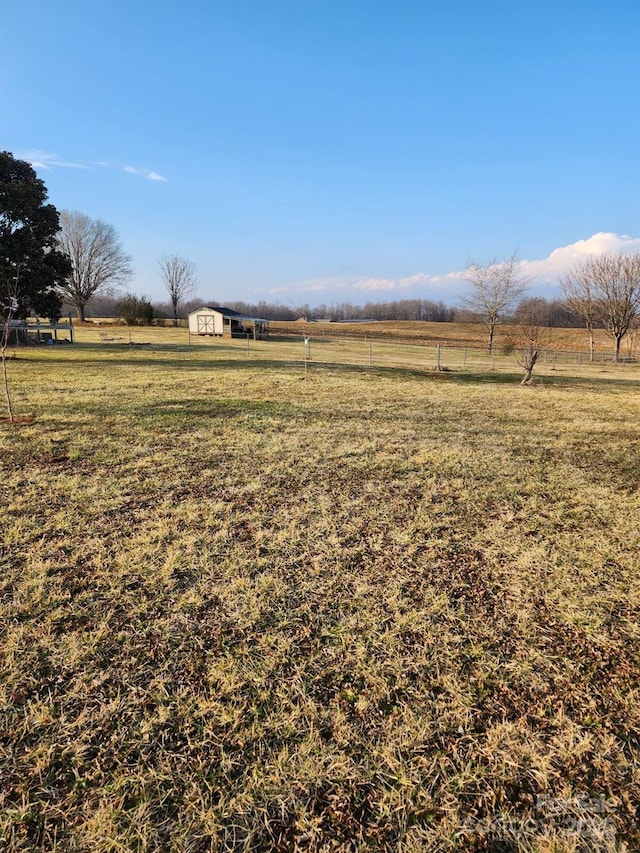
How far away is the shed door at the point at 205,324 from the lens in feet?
146

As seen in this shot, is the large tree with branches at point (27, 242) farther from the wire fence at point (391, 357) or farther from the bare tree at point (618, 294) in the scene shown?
the bare tree at point (618, 294)

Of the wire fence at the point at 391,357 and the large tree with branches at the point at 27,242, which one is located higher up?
the large tree with branches at the point at 27,242

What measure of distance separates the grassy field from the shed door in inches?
1658

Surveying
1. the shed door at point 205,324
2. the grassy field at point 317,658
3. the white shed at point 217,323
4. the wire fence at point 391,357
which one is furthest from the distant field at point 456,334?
the grassy field at point 317,658

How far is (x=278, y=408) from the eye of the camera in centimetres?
845

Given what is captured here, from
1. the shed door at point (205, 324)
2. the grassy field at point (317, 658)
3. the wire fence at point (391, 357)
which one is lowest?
the grassy field at point (317, 658)

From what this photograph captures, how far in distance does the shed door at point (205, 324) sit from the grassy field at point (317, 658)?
42.1 metres

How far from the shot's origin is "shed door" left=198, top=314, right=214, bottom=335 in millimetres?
44562

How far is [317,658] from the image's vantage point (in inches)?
78.6

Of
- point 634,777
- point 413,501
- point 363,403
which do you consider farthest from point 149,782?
point 363,403

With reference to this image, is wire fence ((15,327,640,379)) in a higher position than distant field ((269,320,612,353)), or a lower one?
lower

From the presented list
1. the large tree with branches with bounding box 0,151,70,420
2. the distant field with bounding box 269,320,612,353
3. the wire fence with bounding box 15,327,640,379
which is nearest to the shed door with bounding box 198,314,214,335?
the wire fence with bounding box 15,327,640,379

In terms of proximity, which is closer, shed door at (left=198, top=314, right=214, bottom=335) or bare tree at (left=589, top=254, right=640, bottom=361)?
bare tree at (left=589, top=254, right=640, bottom=361)

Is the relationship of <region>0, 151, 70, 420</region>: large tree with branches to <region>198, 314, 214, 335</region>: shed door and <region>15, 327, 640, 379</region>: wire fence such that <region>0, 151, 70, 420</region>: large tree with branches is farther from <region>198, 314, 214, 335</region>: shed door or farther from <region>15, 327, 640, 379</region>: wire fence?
<region>198, 314, 214, 335</region>: shed door
